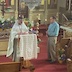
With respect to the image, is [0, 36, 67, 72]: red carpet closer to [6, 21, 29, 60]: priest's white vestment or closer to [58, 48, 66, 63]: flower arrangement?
[58, 48, 66, 63]: flower arrangement

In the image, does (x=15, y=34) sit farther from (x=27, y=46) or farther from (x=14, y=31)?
(x=27, y=46)

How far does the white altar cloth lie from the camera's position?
738 cm

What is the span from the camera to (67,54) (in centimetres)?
899

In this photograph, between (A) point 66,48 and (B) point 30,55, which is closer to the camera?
(B) point 30,55

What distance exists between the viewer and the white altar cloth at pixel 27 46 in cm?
738

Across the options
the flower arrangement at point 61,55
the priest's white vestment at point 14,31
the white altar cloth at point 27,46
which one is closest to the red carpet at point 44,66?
the flower arrangement at point 61,55

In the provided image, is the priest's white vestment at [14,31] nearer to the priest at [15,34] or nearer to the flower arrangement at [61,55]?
the priest at [15,34]

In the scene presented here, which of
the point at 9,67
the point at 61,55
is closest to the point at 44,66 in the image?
the point at 61,55

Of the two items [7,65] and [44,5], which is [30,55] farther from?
[44,5]

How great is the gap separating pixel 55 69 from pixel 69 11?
743 centimetres

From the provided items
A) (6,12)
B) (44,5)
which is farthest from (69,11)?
(6,12)

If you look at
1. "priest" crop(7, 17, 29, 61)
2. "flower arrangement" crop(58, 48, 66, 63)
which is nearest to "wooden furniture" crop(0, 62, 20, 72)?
"priest" crop(7, 17, 29, 61)

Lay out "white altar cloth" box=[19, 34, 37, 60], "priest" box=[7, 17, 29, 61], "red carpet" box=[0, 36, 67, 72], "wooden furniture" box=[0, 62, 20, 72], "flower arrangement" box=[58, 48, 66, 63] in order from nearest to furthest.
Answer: "wooden furniture" box=[0, 62, 20, 72]
"white altar cloth" box=[19, 34, 37, 60]
"priest" box=[7, 17, 29, 61]
"red carpet" box=[0, 36, 67, 72]
"flower arrangement" box=[58, 48, 66, 63]

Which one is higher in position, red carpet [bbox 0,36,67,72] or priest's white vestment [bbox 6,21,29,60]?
priest's white vestment [bbox 6,21,29,60]
